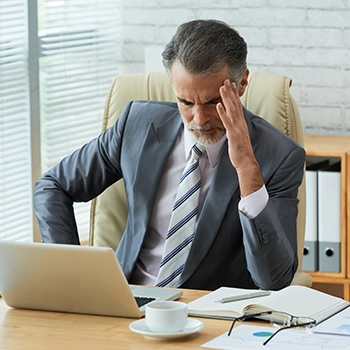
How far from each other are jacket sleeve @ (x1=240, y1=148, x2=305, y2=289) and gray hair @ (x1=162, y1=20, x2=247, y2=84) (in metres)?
0.27

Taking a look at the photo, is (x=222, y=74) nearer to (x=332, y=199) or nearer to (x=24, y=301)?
(x=24, y=301)

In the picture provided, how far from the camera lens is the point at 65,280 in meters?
1.57

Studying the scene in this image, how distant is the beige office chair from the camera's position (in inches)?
87.8

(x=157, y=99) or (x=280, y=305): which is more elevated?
(x=157, y=99)

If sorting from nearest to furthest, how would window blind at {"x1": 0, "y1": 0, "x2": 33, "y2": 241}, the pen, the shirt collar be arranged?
1. the pen
2. the shirt collar
3. window blind at {"x1": 0, "y1": 0, "x2": 33, "y2": 241}

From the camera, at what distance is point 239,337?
4.63 ft

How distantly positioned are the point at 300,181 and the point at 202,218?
10.9 inches

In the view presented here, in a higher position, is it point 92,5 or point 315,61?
point 92,5

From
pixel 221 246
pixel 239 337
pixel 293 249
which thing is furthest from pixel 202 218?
pixel 239 337

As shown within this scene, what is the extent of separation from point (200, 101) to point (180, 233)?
34 cm

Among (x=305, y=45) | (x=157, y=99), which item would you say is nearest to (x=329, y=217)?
(x=305, y=45)

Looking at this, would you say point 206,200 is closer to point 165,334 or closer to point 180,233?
point 180,233

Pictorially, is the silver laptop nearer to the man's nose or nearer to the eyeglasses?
the eyeglasses

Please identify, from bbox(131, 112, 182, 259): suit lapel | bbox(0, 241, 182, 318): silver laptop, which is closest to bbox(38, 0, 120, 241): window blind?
bbox(131, 112, 182, 259): suit lapel
